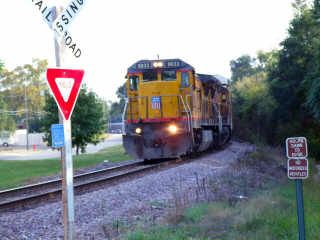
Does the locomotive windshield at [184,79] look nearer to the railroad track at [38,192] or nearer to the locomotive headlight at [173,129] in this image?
the locomotive headlight at [173,129]

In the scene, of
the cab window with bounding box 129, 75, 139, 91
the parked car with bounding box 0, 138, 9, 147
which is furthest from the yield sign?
the parked car with bounding box 0, 138, 9, 147

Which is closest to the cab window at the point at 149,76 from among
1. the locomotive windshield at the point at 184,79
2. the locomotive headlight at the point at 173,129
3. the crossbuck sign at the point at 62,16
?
the locomotive windshield at the point at 184,79

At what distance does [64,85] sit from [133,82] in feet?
38.3

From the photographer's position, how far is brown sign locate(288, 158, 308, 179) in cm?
463

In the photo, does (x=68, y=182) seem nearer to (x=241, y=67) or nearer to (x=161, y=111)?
(x=161, y=111)

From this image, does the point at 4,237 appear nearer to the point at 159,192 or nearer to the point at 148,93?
the point at 159,192

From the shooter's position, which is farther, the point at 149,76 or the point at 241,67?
the point at 241,67

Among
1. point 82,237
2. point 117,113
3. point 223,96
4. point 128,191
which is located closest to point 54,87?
point 82,237

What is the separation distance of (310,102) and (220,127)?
5.13 m

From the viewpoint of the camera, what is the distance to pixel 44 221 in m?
6.86

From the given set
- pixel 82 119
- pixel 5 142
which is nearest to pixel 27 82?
pixel 5 142

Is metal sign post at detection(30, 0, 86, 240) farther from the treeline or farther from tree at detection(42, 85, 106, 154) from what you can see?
the treeline

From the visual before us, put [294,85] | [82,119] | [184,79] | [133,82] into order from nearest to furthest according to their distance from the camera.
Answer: [184,79], [133,82], [82,119], [294,85]

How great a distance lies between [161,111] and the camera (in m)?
15.5
